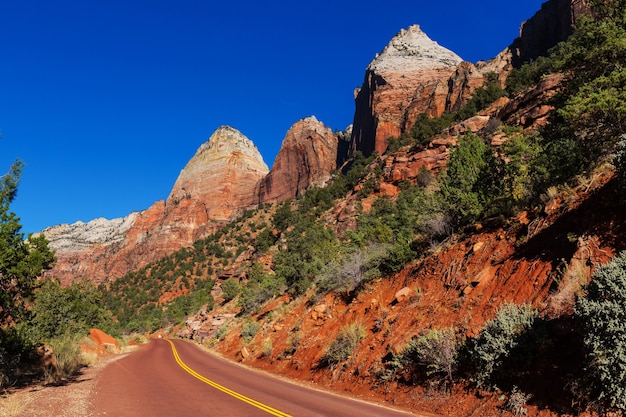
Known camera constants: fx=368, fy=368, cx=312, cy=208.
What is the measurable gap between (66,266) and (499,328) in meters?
165

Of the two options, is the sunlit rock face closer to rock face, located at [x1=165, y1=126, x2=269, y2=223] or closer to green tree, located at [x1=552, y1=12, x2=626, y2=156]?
rock face, located at [x1=165, y1=126, x2=269, y2=223]

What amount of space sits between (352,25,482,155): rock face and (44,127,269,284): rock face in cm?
4829

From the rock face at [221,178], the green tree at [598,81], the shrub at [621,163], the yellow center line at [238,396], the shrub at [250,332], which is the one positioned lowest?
the shrub at [250,332]

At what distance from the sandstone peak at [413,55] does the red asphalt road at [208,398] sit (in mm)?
98767

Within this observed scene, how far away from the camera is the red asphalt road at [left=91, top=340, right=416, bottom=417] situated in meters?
9.03

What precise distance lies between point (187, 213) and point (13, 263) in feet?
389

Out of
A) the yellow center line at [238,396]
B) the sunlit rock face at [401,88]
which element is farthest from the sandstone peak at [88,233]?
the yellow center line at [238,396]

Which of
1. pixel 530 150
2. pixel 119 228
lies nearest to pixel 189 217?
pixel 119 228

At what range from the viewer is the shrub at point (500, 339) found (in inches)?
344

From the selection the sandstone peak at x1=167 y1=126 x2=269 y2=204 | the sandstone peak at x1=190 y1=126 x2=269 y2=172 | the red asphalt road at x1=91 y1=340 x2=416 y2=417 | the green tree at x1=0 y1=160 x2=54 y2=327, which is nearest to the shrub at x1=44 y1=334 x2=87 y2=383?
the red asphalt road at x1=91 y1=340 x2=416 y2=417

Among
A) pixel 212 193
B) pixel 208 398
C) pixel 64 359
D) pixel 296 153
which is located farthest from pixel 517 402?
pixel 212 193

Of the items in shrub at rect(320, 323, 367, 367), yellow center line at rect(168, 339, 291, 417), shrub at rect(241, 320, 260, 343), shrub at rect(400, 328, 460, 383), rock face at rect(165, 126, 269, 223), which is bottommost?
shrub at rect(241, 320, 260, 343)

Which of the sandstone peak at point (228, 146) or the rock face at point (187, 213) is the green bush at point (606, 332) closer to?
the rock face at point (187, 213)

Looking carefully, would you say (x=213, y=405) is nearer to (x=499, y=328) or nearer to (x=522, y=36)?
(x=499, y=328)
